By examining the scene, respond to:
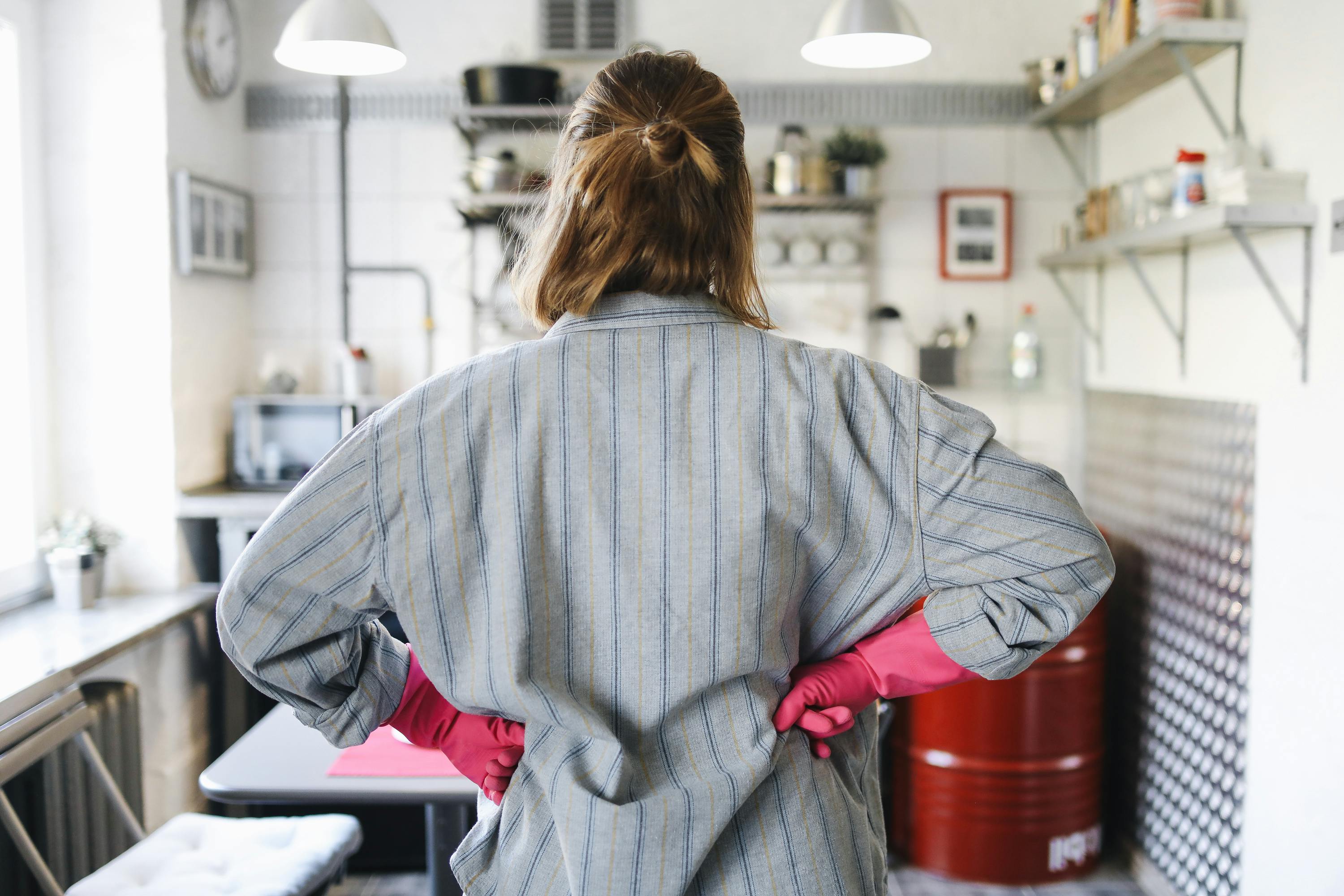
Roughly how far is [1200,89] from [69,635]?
2.79m

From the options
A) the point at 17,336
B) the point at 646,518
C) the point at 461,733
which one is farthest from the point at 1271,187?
the point at 17,336

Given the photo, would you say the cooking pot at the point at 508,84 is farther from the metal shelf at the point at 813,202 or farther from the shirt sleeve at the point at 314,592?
the shirt sleeve at the point at 314,592

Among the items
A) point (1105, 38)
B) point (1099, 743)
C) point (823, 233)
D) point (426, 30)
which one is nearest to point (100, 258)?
point (426, 30)

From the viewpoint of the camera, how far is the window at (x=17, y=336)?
8.49 feet

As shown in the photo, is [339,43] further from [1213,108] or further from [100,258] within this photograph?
[1213,108]

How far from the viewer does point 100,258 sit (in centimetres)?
276

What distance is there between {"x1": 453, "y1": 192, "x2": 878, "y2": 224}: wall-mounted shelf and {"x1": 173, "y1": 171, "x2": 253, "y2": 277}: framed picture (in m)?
0.67

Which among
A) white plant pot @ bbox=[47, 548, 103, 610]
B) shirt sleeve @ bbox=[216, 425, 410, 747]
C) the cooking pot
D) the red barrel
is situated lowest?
the red barrel

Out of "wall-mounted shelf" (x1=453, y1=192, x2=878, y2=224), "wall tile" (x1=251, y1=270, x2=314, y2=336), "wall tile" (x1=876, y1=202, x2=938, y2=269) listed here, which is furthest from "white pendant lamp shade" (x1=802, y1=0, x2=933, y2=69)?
"wall tile" (x1=251, y1=270, x2=314, y2=336)

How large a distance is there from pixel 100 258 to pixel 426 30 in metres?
1.27

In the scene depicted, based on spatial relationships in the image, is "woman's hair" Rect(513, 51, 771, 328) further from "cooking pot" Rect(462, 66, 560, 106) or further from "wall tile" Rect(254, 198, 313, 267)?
"wall tile" Rect(254, 198, 313, 267)

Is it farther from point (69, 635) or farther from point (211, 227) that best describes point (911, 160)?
point (69, 635)

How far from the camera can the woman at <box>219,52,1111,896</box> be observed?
880mm

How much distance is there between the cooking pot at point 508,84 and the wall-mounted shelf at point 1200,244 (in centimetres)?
161
